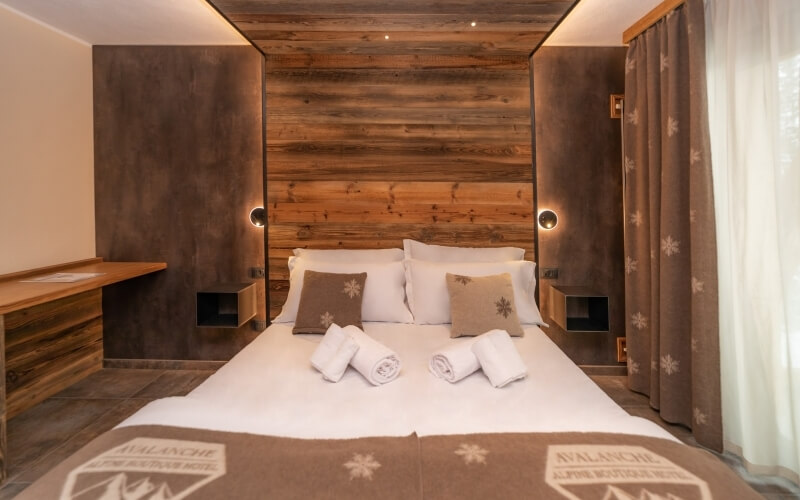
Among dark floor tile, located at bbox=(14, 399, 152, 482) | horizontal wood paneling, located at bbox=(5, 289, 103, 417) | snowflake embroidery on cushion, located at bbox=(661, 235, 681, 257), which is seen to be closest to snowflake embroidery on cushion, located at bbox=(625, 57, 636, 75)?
snowflake embroidery on cushion, located at bbox=(661, 235, 681, 257)

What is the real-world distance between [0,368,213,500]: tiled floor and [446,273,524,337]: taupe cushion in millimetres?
1955

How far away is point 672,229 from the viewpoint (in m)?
2.51

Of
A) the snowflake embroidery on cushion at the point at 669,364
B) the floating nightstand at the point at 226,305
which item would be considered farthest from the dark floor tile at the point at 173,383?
the snowflake embroidery on cushion at the point at 669,364

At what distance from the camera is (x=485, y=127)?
3.19 meters

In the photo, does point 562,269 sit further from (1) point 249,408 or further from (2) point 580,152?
(1) point 249,408

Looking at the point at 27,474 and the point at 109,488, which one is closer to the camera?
the point at 109,488

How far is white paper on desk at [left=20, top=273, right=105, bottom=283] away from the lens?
8.63ft

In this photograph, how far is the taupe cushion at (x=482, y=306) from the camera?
2.37 m

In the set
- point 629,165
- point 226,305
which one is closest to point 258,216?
point 226,305

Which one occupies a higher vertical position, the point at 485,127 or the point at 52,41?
the point at 52,41

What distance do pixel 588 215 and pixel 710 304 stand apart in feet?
3.83

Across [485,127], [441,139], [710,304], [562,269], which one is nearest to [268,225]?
[441,139]

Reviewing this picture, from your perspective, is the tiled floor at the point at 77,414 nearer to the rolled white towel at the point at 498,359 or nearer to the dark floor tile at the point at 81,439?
the dark floor tile at the point at 81,439

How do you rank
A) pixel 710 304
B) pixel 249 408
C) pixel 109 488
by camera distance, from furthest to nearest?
1. pixel 710 304
2. pixel 249 408
3. pixel 109 488
